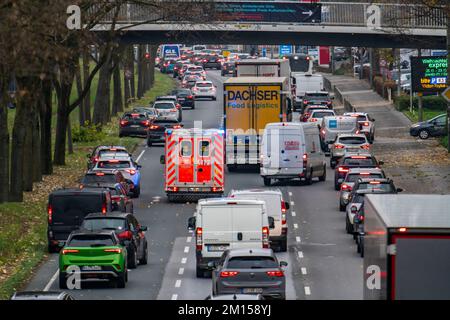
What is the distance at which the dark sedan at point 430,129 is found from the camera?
71.7 m

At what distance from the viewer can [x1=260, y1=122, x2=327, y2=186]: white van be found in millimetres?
51656

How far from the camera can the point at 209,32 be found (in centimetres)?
7950

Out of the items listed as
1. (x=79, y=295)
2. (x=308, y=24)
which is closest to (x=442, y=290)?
(x=79, y=295)

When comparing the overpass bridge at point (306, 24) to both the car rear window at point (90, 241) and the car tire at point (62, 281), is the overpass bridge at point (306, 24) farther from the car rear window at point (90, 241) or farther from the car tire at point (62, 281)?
the car tire at point (62, 281)

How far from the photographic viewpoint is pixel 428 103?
89125 millimetres

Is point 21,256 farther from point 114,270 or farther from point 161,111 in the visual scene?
point 161,111

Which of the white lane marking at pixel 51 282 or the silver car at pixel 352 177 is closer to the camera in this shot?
the white lane marking at pixel 51 282

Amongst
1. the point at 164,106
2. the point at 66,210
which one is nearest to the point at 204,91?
the point at 164,106

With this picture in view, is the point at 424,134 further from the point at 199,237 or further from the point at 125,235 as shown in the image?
the point at 199,237

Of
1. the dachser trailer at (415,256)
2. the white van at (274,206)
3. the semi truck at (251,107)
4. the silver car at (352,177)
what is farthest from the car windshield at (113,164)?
the dachser trailer at (415,256)

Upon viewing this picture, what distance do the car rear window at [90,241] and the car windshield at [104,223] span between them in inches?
91.9

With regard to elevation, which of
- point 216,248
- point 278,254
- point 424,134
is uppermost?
point 216,248

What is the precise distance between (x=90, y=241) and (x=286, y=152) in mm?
21314

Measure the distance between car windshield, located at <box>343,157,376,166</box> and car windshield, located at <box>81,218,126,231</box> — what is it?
18994 millimetres
